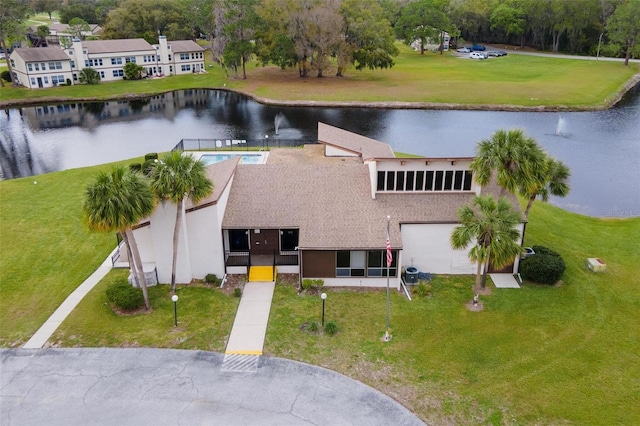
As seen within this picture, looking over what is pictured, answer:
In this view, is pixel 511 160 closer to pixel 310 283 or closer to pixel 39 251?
pixel 310 283

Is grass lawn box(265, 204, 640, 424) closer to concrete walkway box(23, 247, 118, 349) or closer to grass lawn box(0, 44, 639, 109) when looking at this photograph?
concrete walkway box(23, 247, 118, 349)

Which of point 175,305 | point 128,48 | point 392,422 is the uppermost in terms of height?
point 128,48

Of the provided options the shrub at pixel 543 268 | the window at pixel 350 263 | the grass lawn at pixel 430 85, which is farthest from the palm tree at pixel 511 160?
the grass lawn at pixel 430 85

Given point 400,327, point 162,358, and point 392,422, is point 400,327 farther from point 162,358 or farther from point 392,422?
Result: point 162,358

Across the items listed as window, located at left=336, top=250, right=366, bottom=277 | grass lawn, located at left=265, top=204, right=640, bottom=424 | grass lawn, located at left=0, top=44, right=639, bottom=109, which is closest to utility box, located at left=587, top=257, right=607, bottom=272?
grass lawn, located at left=265, top=204, right=640, bottom=424

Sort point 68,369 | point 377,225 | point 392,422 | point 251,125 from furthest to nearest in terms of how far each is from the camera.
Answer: point 251,125 < point 377,225 < point 68,369 < point 392,422

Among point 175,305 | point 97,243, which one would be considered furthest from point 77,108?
point 175,305
